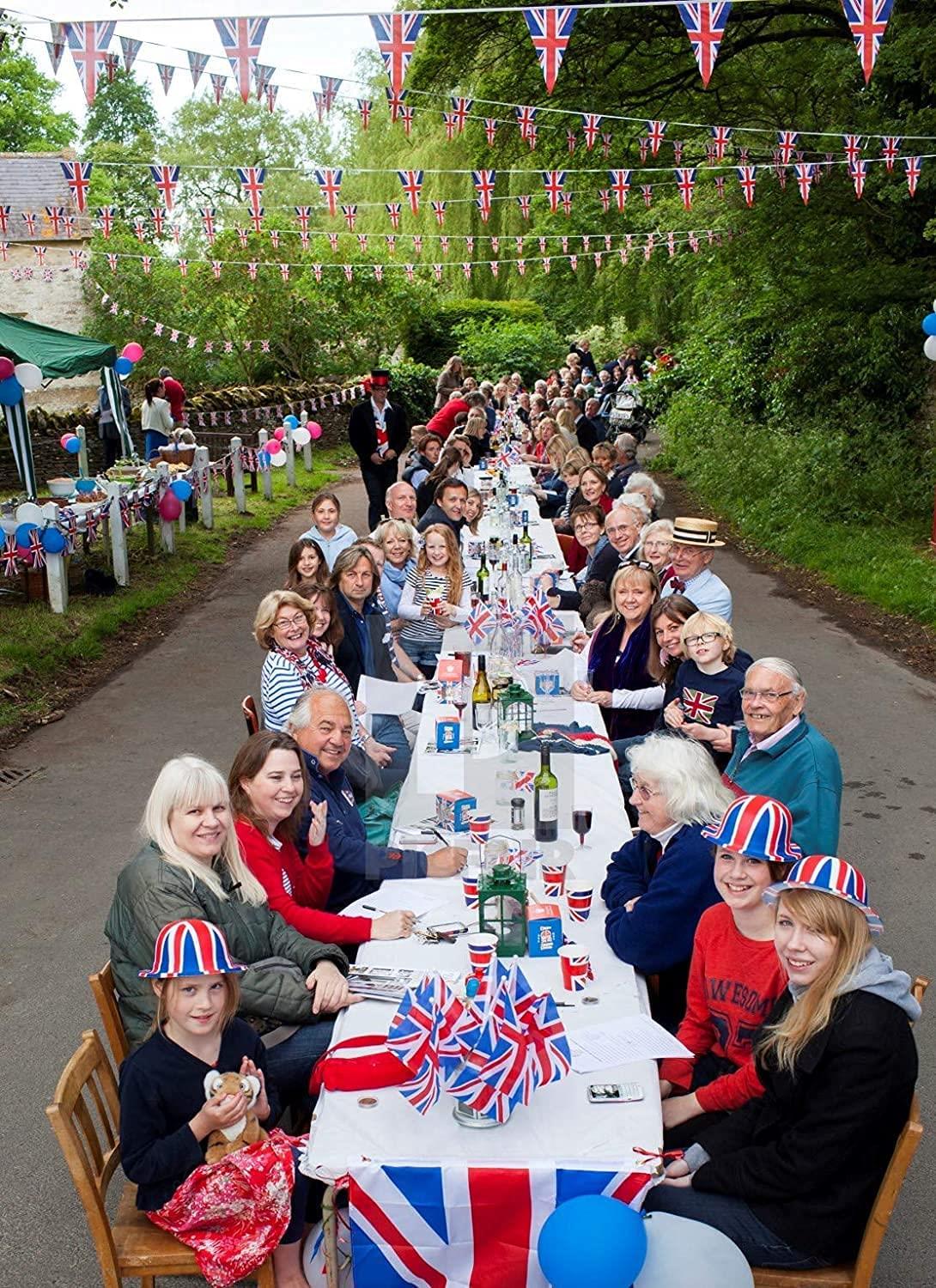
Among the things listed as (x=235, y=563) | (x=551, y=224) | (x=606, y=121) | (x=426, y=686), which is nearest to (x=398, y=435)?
(x=235, y=563)

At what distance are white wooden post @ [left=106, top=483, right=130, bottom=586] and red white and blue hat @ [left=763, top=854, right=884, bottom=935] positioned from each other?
9.91 meters

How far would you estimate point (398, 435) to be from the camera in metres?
13.4

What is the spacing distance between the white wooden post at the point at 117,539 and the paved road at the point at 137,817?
3.20 ft

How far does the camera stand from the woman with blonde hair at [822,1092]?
2.75 m

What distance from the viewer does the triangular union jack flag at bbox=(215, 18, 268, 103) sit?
23.8ft

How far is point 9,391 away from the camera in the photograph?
12125mm

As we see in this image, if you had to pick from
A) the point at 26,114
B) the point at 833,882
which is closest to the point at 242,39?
the point at 833,882

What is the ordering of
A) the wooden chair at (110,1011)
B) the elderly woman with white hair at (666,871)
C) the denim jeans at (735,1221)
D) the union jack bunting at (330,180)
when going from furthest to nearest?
the union jack bunting at (330,180) < the elderly woman with white hair at (666,871) < the wooden chair at (110,1011) < the denim jeans at (735,1221)

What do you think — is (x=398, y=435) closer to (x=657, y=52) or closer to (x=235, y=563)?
(x=235, y=563)

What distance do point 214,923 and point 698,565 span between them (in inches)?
137

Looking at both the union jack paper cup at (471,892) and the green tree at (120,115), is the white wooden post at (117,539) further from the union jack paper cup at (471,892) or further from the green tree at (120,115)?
the green tree at (120,115)

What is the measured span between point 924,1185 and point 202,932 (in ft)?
7.94

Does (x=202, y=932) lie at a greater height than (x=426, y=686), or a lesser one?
greater

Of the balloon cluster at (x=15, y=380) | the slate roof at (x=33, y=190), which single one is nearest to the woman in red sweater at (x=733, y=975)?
the balloon cluster at (x=15, y=380)
